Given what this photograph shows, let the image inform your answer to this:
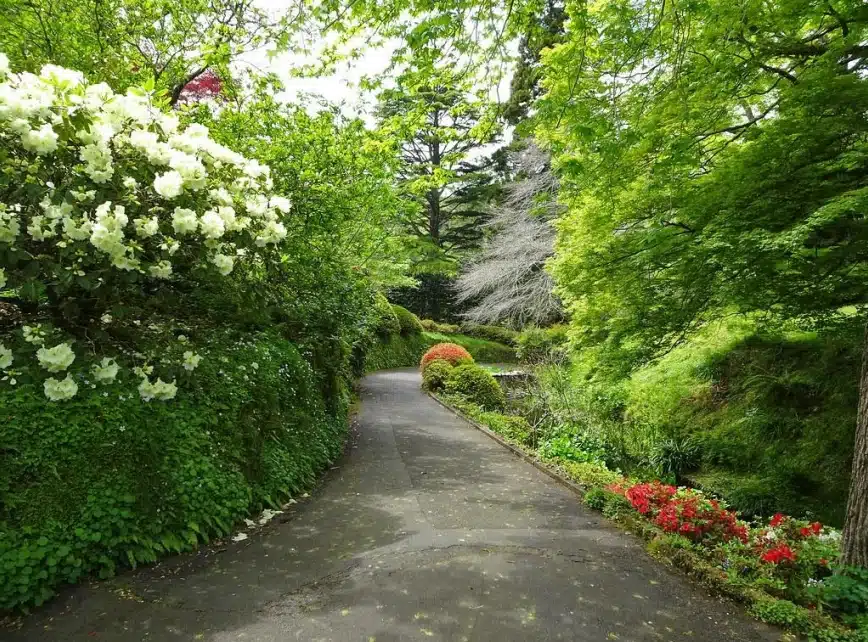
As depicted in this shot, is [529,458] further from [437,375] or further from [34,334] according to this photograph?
[437,375]

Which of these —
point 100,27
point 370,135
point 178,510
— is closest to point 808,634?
point 178,510

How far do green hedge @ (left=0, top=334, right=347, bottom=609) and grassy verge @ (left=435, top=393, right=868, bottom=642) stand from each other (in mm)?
3448

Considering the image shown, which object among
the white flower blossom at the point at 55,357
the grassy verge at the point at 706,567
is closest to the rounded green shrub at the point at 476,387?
the grassy verge at the point at 706,567

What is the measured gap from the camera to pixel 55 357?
319cm

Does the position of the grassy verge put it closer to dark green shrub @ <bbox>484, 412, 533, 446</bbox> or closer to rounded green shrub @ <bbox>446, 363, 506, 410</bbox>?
dark green shrub @ <bbox>484, 412, 533, 446</bbox>

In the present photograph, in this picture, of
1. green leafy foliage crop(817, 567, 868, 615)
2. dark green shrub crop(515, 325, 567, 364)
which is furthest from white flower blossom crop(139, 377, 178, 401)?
dark green shrub crop(515, 325, 567, 364)

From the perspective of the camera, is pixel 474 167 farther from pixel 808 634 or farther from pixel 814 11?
pixel 808 634

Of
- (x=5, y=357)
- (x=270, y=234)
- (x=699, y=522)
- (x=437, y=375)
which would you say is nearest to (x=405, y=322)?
(x=437, y=375)

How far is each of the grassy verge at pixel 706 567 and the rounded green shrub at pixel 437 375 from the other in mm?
7508

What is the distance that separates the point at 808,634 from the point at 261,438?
15.3 feet

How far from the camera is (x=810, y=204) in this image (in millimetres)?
4910

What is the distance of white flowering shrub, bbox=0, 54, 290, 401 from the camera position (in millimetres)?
3006

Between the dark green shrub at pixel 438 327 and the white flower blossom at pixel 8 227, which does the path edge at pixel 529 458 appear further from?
the dark green shrub at pixel 438 327

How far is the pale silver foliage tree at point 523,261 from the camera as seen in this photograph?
20.4 meters
